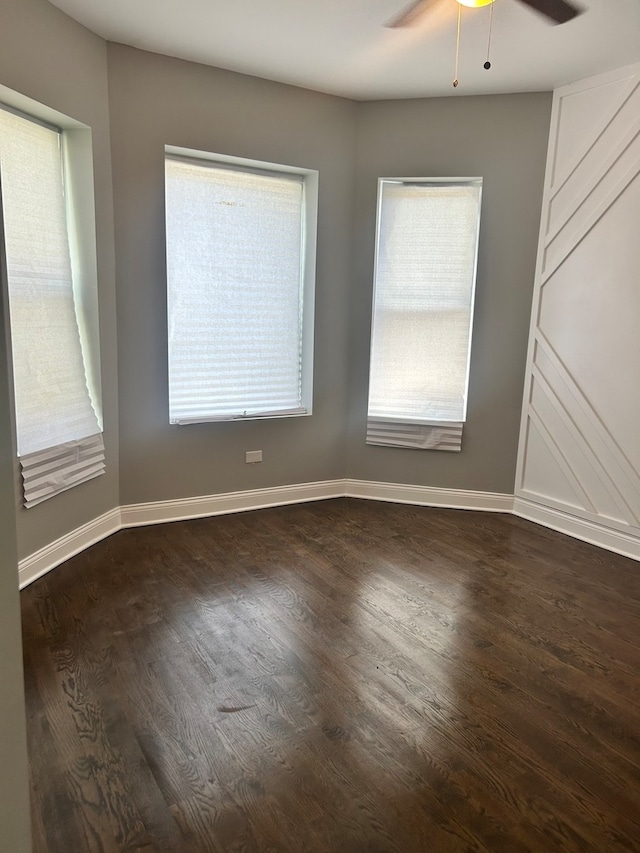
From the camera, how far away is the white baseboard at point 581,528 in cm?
354

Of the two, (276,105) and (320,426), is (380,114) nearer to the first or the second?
(276,105)

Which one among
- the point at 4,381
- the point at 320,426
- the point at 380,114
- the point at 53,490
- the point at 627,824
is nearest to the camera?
the point at 4,381

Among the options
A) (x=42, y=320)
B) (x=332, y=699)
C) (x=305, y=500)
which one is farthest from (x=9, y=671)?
(x=305, y=500)

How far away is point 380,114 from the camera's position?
157 inches

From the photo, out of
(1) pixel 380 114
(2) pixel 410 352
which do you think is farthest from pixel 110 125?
(2) pixel 410 352

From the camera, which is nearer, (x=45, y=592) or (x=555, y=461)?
(x=45, y=592)

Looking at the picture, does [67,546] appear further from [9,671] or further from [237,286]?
[9,671]

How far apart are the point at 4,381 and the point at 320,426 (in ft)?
11.5

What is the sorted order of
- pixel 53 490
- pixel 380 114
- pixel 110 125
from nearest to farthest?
pixel 53 490 < pixel 110 125 < pixel 380 114

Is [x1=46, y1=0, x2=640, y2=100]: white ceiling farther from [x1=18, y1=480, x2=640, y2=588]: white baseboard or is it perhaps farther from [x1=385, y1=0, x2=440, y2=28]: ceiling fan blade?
[x1=18, y1=480, x2=640, y2=588]: white baseboard

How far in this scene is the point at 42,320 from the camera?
3.00 meters

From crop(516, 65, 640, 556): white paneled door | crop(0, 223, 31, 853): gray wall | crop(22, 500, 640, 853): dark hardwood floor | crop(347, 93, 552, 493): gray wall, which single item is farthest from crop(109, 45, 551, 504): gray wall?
crop(0, 223, 31, 853): gray wall

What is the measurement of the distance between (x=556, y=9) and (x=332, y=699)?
3.12 meters

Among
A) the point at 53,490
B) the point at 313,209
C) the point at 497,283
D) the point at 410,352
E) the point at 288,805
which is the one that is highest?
the point at 313,209
